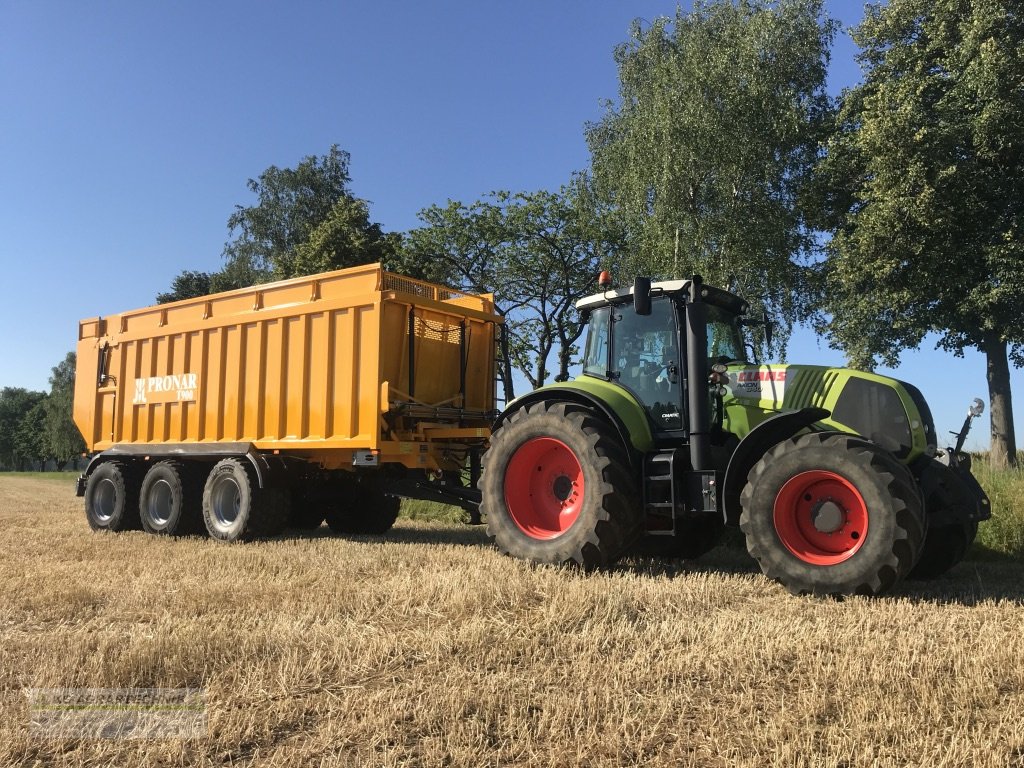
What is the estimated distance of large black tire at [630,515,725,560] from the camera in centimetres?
739

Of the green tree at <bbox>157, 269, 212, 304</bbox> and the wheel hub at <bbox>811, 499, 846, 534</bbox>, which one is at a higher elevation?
the green tree at <bbox>157, 269, 212, 304</bbox>

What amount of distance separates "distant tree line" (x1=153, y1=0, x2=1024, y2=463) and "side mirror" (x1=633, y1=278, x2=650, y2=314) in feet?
26.6

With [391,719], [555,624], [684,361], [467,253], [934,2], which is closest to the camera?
[391,719]

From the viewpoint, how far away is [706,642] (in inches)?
157

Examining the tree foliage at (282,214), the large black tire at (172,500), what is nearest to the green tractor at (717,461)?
the large black tire at (172,500)

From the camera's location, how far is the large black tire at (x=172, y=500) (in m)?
9.88

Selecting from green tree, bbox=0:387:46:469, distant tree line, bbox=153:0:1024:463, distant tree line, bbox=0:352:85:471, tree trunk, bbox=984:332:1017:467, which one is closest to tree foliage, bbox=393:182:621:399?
distant tree line, bbox=153:0:1024:463

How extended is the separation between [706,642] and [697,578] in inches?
78.4

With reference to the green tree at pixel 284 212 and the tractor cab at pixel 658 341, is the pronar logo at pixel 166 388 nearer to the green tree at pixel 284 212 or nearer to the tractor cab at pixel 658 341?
the tractor cab at pixel 658 341

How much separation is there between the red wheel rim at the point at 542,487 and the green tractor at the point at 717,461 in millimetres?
13

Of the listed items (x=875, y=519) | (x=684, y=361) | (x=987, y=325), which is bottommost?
(x=875, y=519)

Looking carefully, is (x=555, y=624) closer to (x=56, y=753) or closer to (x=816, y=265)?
(x=56, y=753)

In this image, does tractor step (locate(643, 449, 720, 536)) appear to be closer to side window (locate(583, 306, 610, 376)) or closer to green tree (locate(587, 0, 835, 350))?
side window (locate(583, 306, 610, 376))

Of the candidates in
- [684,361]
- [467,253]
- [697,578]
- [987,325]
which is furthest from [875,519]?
[467,253]
